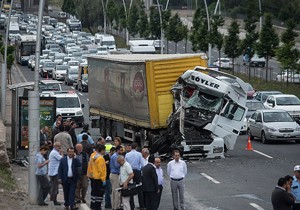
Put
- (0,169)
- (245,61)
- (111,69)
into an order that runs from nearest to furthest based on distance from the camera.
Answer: (0,169) < (111,69) < (245,61)

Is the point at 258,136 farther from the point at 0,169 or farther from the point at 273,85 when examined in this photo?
the point at 273,85

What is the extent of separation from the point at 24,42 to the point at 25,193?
70.6 m

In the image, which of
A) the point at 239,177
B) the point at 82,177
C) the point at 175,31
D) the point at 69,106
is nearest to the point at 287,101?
the point at 69,106

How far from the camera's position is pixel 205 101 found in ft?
114

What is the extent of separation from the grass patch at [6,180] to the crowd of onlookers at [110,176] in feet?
7.03

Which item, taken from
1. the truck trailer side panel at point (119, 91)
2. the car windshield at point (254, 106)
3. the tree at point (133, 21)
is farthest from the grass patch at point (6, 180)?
the tree at point (133, 21)

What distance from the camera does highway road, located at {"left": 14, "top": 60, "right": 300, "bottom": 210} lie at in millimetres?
24516

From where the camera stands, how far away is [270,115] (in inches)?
1654

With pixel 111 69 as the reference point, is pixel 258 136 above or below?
below

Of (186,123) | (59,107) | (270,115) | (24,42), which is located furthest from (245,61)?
(186,123)

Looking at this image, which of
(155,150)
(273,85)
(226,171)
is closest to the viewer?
(226,171)

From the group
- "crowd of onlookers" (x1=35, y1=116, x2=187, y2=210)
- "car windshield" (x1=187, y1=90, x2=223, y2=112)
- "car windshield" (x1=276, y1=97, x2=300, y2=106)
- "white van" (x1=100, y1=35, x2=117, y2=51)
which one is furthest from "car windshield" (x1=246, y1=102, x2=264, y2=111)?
"white van" (x1=100, y1=35, x2=117, y2=51)

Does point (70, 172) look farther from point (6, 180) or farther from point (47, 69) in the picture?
A: point (47, 69)

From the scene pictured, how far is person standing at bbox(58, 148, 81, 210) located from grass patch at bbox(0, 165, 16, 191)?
10.4 ft
